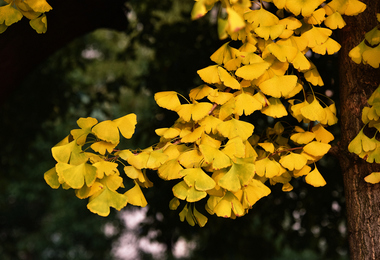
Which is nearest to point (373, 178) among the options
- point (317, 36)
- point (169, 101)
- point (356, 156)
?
point (356, 156)

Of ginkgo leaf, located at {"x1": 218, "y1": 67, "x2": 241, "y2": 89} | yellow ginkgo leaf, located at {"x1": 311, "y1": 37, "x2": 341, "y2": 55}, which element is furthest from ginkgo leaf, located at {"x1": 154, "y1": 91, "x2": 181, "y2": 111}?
yellow ginkgo leaf, located at {"x1": 311, "y1": 37, "x2": 341, "y2": 55}

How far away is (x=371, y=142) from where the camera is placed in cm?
148

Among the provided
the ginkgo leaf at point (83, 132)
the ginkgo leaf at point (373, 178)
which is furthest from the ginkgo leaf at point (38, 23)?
the ginkgo leaf at point (373, 178)

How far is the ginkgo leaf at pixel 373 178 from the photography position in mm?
1543

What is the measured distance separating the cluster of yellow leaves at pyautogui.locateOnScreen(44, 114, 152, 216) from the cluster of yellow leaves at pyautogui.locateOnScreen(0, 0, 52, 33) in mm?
400

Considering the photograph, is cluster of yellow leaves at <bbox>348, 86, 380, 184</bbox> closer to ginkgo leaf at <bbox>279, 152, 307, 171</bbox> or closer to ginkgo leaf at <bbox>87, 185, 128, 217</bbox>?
ginkgo leaf at <bbox>279, 152, 307, 171</bbox>

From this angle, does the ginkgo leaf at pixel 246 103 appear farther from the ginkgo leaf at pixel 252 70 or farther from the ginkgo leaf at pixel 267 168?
the ginkgo leaf at pixel 267 168

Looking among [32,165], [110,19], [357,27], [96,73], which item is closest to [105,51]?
[96,73]

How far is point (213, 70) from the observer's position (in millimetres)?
1454

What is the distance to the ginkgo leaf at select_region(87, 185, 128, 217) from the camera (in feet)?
4.28

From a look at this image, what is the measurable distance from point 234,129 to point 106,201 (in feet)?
1.47

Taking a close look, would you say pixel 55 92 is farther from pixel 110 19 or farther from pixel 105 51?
pixel 105 51

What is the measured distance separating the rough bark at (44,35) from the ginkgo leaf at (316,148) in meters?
1.61

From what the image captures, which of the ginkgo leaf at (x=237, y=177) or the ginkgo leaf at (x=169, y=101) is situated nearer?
the ginkgo leaf at (x=237, y=177)
